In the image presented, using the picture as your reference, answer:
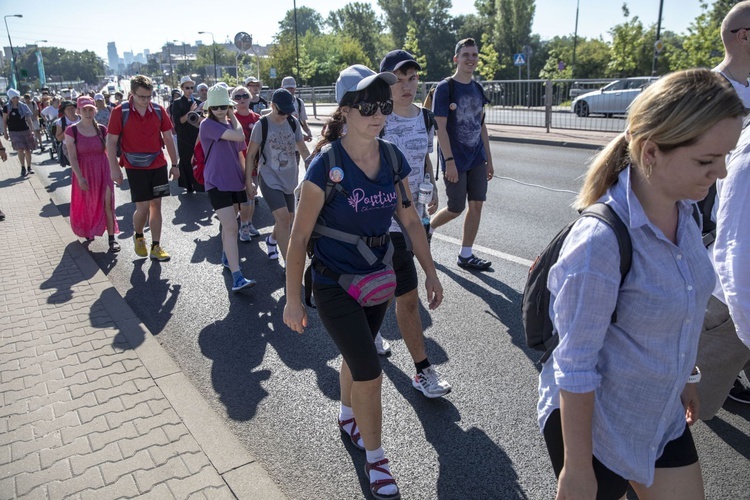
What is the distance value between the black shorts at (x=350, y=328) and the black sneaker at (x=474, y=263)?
11.3ft

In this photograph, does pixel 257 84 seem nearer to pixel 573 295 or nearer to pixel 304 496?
pixel 304 496

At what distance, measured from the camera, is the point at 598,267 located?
1577 mm

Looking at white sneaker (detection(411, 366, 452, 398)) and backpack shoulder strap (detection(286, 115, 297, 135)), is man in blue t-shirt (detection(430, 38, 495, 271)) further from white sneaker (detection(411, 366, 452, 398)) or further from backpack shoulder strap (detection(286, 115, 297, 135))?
white sneaker (detection(411, 366, 452, 398))

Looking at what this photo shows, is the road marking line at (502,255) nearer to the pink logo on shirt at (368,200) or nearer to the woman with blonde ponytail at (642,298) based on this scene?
the pink logo on shirt at (368,200)

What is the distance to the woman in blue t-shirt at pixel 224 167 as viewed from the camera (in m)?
6.00

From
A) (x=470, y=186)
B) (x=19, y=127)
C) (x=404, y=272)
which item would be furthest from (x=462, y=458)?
(x=19, y=127)

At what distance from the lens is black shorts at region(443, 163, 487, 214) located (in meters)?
5.83

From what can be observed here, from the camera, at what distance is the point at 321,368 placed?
4.28 meters

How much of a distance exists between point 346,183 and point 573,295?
1323mm

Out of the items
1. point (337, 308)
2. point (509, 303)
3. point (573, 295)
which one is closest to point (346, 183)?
point (337, 308)

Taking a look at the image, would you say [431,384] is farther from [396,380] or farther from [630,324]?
[630,324]

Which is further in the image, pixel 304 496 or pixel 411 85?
pixel 411 85

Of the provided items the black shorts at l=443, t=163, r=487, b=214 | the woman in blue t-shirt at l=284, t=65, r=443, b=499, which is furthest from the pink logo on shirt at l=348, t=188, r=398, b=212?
the black shorts at l=443, t=163, r=487, b=214

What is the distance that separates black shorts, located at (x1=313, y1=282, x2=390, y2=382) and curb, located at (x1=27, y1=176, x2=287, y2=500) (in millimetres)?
791
